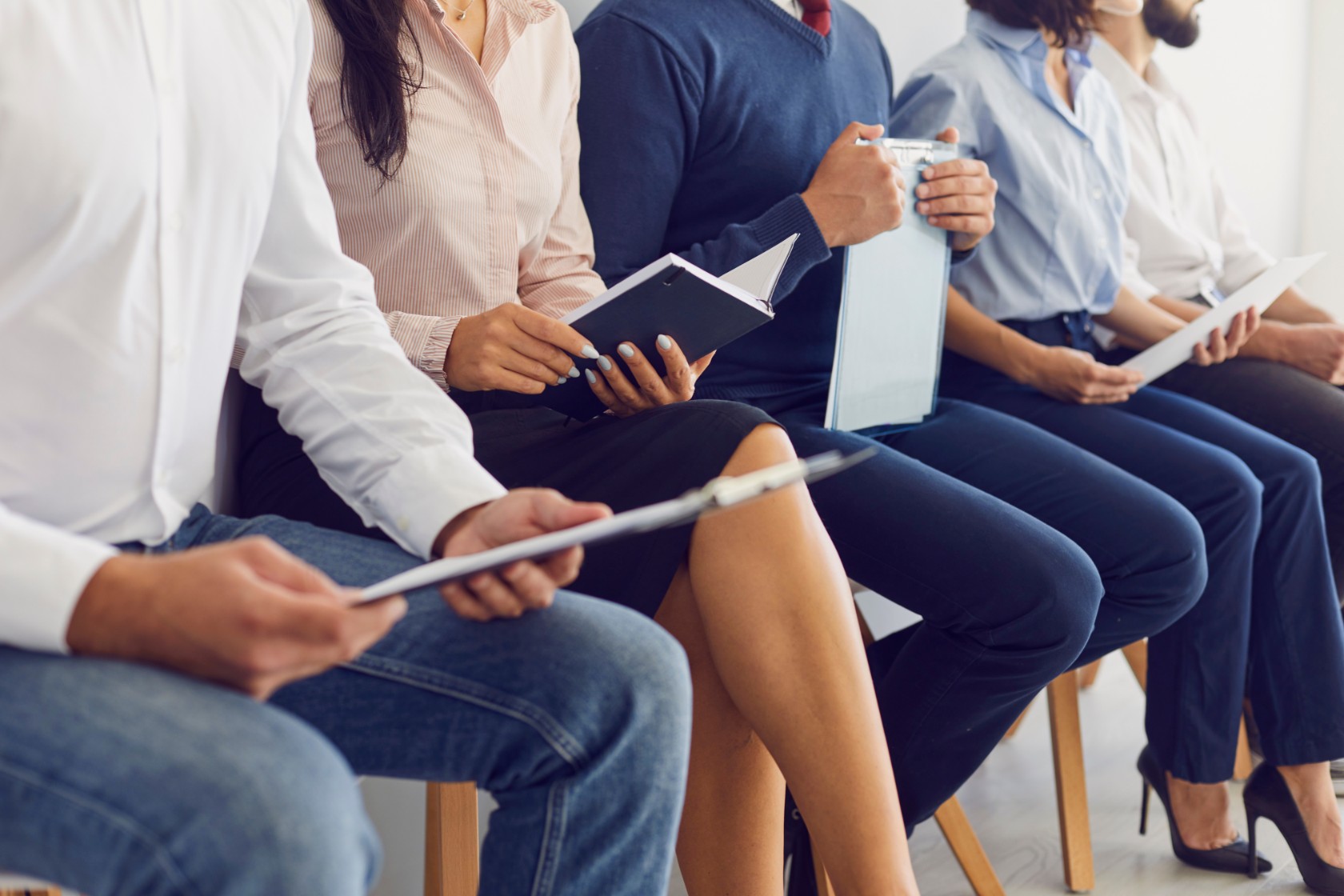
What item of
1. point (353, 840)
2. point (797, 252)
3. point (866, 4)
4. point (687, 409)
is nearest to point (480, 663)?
point (353, 840)

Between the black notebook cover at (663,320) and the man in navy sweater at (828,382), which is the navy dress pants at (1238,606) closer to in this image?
the man in navy sweater at (828,382)

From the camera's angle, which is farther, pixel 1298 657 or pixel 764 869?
pixel 1298 657

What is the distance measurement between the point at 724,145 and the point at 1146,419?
2.38ft

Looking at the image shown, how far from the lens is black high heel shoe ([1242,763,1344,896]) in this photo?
54.1 inches

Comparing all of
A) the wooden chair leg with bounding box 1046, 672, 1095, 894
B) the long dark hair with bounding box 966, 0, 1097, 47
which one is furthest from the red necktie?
the wooden chair leg with bounding box 1046, 672, 1095, 894

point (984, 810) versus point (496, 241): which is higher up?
point (496, 241)

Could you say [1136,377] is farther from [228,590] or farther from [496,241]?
[228,590]

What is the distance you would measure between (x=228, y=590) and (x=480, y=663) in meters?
0.18

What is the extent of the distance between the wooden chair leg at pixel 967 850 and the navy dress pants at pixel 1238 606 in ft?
1.00

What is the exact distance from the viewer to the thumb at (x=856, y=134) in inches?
51.1

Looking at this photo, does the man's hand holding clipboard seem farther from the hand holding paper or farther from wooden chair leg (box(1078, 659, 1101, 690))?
wooden chair leg (box(1078, 659, 1101, 690))

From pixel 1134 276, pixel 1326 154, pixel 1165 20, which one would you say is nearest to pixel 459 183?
pixel 1134 276

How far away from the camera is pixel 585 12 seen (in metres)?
1.51

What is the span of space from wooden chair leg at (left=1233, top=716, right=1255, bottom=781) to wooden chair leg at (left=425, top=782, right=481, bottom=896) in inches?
44.7
